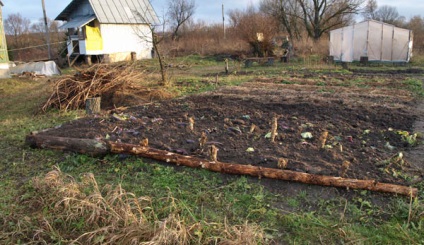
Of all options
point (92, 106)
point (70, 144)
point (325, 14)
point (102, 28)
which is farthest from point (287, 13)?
point (70, 144)

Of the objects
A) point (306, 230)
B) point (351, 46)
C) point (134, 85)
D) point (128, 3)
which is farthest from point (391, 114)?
point (128, 3)

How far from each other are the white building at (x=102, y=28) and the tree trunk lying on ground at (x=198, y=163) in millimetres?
18377

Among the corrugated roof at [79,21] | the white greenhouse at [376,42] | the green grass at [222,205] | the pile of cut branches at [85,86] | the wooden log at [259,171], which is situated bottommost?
the green grass at [222,205]

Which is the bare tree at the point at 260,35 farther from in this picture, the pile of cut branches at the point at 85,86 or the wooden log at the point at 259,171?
the wooden log at the point at 259,171

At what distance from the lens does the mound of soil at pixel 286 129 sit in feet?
13.7

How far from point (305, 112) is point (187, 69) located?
521 inches

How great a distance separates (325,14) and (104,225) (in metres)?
33.6

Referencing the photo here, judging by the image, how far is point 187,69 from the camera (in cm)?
1930

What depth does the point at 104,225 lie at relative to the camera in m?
2.86

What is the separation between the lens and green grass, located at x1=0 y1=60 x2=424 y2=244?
2854 mm

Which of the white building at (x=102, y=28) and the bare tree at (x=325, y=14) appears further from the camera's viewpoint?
the bare tree at (x=325, y=14)

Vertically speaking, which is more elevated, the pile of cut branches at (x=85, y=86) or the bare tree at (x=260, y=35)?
the bare tree at (x=260, y=35)

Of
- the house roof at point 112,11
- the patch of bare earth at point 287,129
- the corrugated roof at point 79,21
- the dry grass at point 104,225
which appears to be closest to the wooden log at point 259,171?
the patch of bare earth at point 287,129

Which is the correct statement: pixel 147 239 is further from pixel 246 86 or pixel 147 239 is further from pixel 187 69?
pixel 187 69
